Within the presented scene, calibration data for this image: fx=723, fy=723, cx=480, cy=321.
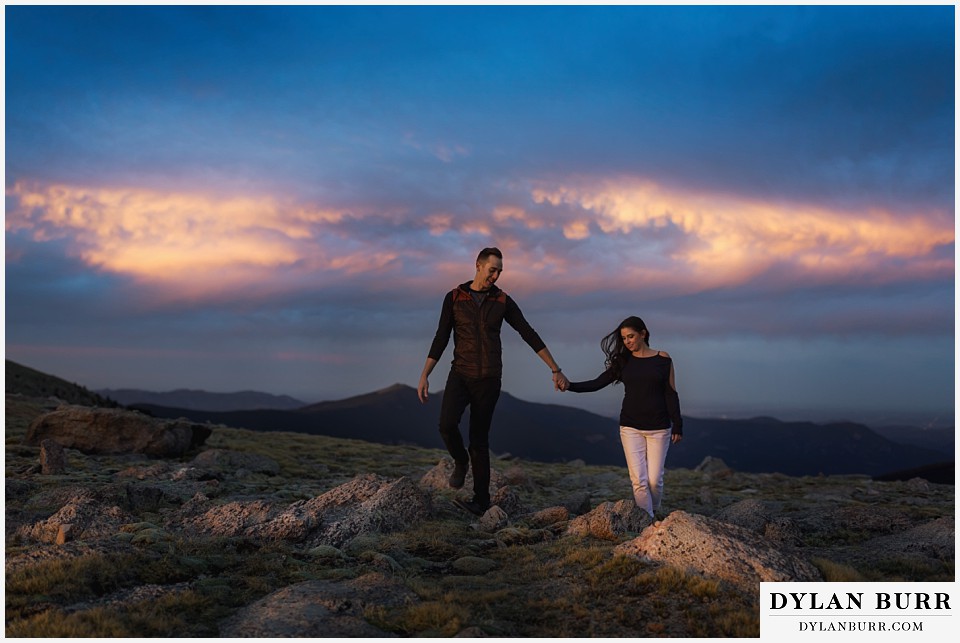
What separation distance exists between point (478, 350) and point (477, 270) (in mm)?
1066

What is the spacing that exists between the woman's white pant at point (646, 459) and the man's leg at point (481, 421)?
1.78 metres

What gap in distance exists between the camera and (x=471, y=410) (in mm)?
9805

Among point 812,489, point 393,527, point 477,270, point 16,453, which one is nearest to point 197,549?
point 393,527

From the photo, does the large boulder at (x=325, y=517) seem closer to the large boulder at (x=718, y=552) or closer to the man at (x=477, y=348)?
the man at (x=477, y=348)

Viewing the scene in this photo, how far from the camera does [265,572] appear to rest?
7.48 m

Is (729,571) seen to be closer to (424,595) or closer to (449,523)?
(424,595)

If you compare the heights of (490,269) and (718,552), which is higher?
(490,269)

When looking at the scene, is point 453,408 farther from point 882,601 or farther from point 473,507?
point 882,601

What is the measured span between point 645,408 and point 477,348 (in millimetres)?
2324

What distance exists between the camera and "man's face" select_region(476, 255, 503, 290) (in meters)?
9.40

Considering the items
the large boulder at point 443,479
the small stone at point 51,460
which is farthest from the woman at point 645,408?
the small stone at point 51,460

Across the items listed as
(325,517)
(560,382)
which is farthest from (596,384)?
(325,517)

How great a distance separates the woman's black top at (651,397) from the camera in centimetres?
935

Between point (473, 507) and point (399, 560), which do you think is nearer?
point (399, 560)
